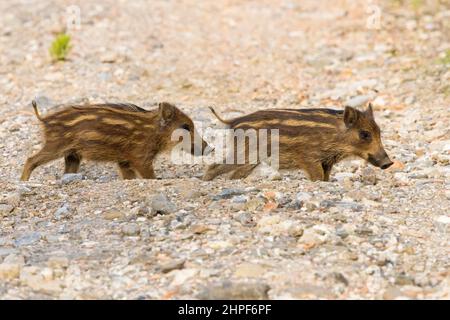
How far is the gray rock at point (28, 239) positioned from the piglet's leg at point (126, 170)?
2.15m

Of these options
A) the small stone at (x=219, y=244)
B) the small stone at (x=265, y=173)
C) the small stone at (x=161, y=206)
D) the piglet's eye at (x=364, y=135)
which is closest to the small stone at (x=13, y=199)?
the small stone at (x=161, y=206)

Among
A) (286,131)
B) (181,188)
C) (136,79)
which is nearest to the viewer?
(181,188)

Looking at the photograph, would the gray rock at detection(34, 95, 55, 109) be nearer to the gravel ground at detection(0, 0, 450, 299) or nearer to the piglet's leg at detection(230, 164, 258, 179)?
the gravel ground at detection(0, 0, 450, 299)

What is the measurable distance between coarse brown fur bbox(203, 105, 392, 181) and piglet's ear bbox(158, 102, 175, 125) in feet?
2.15

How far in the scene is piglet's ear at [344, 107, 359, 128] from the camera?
7793 millimetres

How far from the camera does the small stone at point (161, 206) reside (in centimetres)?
631

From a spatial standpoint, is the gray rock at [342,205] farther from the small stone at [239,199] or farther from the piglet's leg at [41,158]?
the piglet's leg at [41,158]

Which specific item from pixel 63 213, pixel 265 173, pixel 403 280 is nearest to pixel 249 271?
pixel 403 280

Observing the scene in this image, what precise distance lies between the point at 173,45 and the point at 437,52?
367 cm

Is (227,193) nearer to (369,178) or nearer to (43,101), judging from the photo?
(369,178)

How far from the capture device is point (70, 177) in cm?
761
